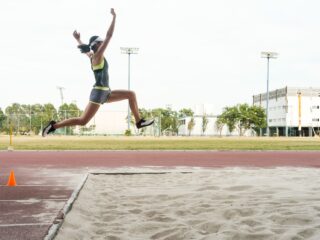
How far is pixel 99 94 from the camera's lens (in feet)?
15.6

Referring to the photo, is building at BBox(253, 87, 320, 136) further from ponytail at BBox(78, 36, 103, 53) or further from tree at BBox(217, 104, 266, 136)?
ponytail at BBox(78, 36, 103, 53)

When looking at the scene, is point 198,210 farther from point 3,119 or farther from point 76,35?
point 3,119

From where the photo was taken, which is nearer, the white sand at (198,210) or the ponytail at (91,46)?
the ponytail at (91,46)

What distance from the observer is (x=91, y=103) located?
15.8ft

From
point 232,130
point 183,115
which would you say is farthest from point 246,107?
point 183,115

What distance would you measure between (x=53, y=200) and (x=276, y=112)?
8339 centimetres

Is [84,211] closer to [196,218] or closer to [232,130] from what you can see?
[196,218]

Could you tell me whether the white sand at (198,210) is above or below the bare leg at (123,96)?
below

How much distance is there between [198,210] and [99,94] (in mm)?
2595

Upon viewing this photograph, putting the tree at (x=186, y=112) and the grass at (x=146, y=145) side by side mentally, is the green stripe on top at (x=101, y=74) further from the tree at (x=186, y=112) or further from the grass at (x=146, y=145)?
the tree at (x=186, y=112)

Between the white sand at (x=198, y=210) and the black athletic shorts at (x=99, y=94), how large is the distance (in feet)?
5.08

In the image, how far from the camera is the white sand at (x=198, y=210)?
511 cm

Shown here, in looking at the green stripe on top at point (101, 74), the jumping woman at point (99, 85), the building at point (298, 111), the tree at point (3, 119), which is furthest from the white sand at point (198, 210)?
the building at point (298, 111)

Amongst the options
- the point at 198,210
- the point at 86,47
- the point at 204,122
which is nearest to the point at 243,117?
the point at 204,122
